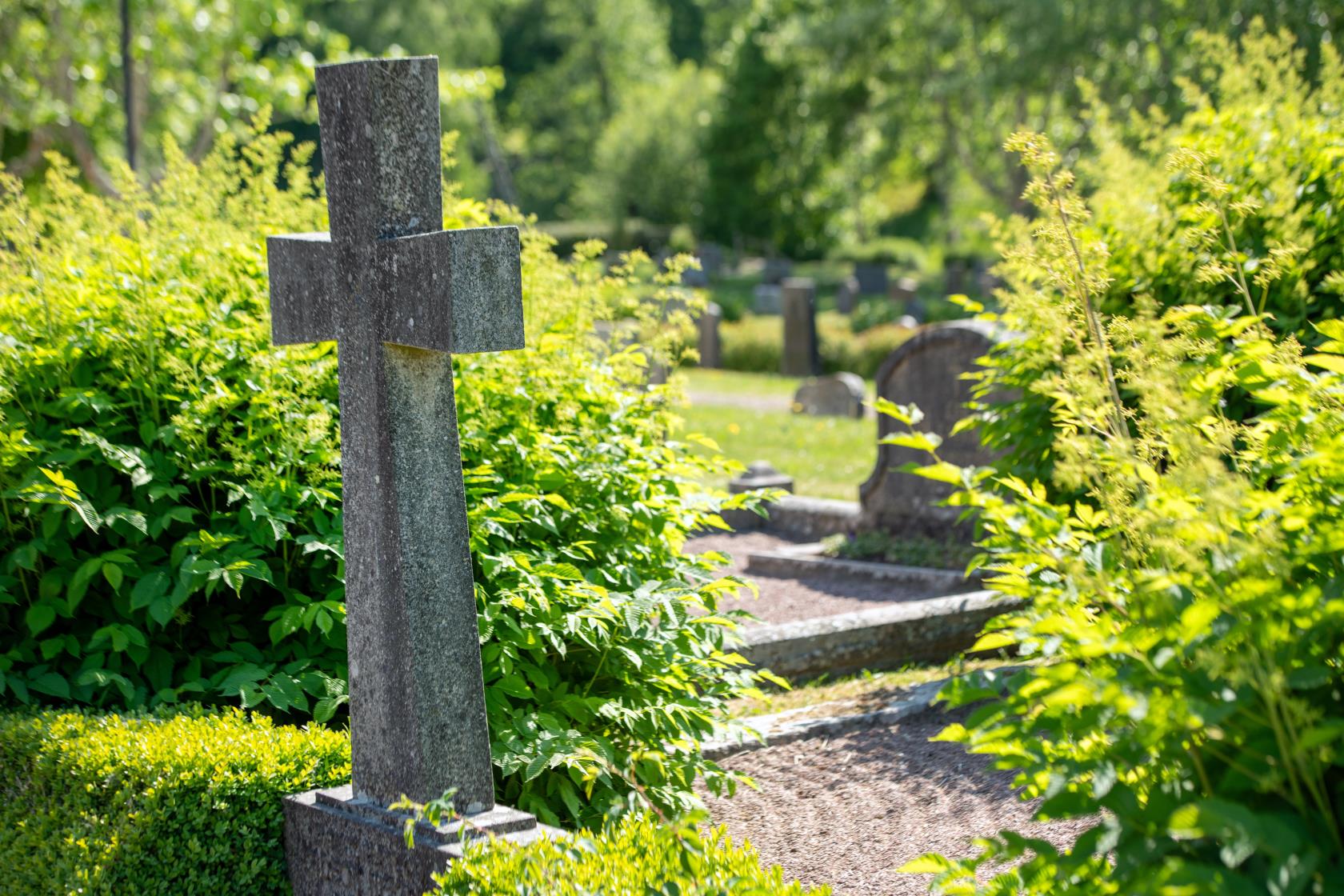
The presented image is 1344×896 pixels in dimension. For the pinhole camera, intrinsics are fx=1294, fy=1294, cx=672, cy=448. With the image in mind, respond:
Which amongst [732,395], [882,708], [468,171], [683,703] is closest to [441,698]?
[683,703]

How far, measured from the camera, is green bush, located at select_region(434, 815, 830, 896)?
2580 mm

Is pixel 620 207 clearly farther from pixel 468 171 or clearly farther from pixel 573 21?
pixel 573 21

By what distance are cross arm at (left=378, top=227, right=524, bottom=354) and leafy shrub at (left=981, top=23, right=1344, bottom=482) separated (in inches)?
90.1

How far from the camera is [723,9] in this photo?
56.3 metres

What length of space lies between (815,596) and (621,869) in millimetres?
5707

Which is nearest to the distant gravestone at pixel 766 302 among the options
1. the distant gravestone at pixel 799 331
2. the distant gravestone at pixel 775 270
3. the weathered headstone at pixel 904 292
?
the weathered headstone at pixel 904 292

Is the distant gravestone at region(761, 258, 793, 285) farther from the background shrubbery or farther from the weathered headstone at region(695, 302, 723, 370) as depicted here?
the background shrubbery

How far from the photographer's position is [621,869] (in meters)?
2.69

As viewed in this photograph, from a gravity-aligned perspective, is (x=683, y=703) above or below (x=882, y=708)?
above

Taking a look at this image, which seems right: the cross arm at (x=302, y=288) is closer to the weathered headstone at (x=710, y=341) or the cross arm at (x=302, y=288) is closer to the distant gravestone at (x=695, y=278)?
the weathered headstone at (x=710, y=341)

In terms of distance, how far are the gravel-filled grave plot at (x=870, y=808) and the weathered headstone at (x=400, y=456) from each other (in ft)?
4.31

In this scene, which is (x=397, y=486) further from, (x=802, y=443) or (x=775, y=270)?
(x=775, y=270)

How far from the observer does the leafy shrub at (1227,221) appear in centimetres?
509

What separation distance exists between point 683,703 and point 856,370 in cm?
1731
